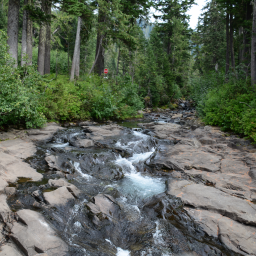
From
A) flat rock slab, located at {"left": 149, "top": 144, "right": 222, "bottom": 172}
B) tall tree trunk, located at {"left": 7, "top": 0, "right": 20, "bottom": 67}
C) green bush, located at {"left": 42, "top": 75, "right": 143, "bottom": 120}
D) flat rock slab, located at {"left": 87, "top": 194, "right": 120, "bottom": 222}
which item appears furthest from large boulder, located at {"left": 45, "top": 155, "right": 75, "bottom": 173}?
tall tree trunk, located at {"left": 7, "top": 0, "right": 20, "bottom": 67}

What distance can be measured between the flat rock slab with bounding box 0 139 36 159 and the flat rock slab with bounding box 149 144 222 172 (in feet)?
16.5

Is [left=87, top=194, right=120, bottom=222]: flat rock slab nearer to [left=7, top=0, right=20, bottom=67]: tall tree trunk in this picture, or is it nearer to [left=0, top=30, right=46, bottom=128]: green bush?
[left=0, top=30, right=46, bottom=128]: green bush

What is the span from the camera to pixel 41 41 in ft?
55.9

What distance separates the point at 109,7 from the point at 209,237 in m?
19.9

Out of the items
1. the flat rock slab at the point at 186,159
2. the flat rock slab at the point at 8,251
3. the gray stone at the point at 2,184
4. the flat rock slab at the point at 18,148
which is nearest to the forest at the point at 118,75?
the flat rock slab at the point at 18,148

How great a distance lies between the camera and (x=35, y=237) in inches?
155

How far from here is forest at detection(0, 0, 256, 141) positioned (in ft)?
37.1

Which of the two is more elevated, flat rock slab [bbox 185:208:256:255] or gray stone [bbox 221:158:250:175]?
gray stone [bbox 221:158:250:175]

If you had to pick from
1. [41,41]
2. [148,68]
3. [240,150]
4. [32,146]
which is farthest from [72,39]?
[240,150]

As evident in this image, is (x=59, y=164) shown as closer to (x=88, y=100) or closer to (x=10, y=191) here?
(x=10, y=191)

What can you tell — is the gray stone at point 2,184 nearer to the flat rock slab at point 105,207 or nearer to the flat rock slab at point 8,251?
the flat rock slab at point 8,251

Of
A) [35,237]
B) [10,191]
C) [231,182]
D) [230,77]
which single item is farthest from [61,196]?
[230,77]

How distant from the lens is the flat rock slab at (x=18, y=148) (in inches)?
316

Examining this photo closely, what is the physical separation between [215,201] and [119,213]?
2.65 metres
